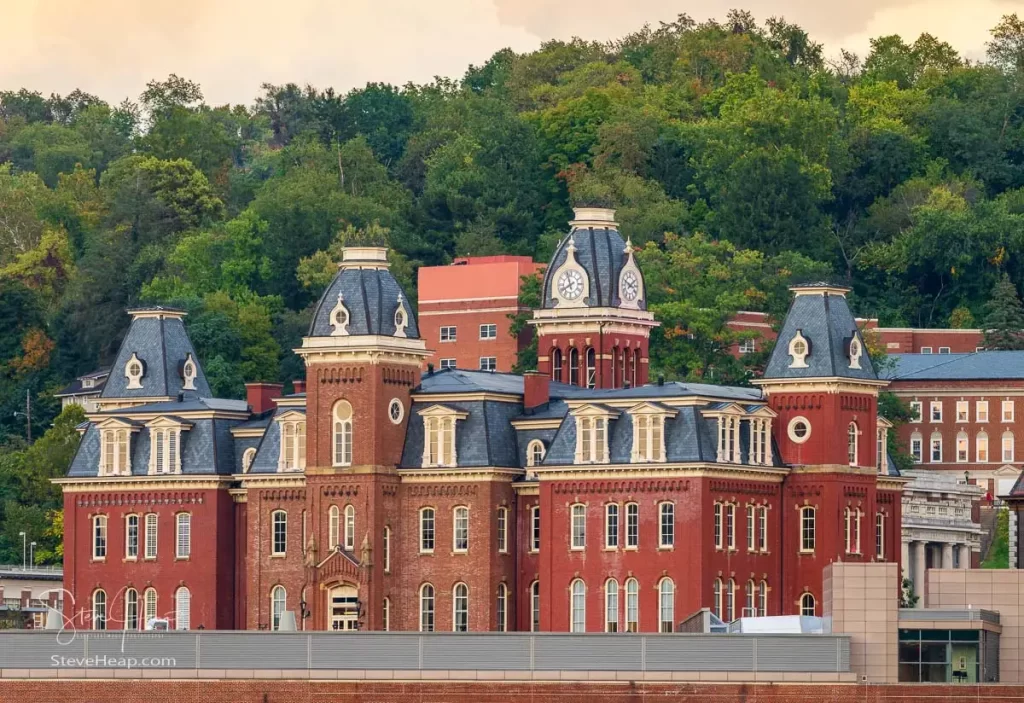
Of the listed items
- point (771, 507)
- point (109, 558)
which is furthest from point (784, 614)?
point (109, 558)

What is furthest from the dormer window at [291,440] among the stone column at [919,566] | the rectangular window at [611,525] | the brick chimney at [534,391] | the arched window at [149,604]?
the stone column at [919,566]

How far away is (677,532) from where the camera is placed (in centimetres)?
16438

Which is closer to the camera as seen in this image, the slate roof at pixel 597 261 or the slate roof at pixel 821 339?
the slate roof at pixel 821 339

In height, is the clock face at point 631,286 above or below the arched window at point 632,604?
above

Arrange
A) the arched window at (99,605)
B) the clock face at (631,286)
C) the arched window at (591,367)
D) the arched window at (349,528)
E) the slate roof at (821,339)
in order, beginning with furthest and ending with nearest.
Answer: the clock face at (631,286) → the arched window at (591,367) → the arched window at (99,605) → the arched window at (349,528) → the slate roof at (821,339)

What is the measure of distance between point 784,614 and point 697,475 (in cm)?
696

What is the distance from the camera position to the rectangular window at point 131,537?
179 metres

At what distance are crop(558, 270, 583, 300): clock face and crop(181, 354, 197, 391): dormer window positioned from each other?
57.4 ft

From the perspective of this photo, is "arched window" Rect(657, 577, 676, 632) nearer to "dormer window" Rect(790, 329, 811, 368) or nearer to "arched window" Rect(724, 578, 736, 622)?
"arched window" Rect(724, 578, 736, 622)

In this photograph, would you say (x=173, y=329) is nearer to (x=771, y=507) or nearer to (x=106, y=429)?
(x=106, y=429)

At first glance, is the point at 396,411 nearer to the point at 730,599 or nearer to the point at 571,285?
the point at 571,285

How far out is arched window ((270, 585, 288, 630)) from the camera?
572 feet

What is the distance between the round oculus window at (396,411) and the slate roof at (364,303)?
9.40ft

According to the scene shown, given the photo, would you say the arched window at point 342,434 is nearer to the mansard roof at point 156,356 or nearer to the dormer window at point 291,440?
the dormer window at point 291,440
